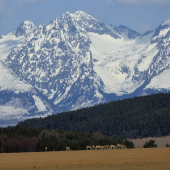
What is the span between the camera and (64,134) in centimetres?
16912

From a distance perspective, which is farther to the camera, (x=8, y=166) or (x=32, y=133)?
(x=32, y=133)

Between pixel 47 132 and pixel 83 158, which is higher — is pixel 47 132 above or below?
above

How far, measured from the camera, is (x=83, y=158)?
96438 millimetres

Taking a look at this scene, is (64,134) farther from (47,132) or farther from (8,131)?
(8,131)

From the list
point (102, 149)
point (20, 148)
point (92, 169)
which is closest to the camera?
point (92, 169)

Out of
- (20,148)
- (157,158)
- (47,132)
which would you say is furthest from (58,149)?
(157,158)

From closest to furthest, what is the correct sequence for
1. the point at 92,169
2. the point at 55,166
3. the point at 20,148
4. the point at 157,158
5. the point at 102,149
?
the point at 92,169 < the point at 55,166 < the point at 157,158 < the point at 102,149 < the point at 20,148

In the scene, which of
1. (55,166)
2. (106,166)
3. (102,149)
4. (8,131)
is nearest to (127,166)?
(106,166)

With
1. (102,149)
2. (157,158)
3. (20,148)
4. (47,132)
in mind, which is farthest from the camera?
(47,132)

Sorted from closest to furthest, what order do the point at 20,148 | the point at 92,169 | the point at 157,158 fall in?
1. the point at 92,169
2. the point at 157,158
3. the point at 20,148

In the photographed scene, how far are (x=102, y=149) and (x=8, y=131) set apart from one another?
58.3 meters

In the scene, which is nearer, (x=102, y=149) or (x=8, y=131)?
(x=102, y=149)

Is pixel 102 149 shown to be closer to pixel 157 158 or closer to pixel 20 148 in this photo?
pixel 20 148

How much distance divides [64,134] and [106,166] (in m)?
88.8
